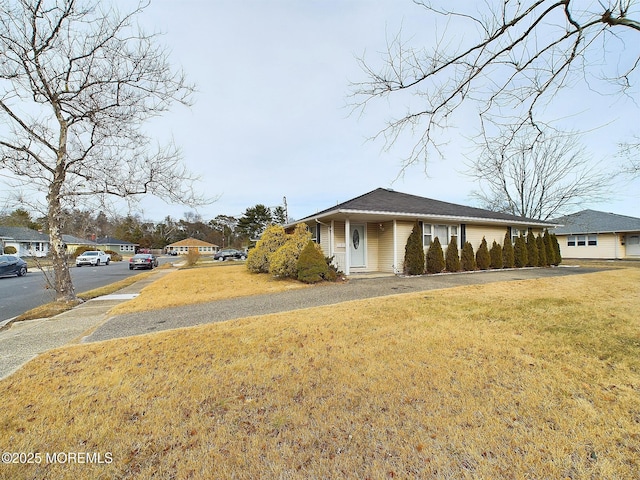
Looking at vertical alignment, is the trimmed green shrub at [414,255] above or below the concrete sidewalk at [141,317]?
above

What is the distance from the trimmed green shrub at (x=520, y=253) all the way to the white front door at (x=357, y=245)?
27.6ft

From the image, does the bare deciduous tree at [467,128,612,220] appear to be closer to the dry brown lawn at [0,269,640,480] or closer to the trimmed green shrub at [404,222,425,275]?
the trimmed green shrub at [404,222,425,275]

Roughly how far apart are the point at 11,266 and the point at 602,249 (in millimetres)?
43455

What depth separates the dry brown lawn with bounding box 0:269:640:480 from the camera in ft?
6.47

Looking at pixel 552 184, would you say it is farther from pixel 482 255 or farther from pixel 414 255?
pixel 414 255

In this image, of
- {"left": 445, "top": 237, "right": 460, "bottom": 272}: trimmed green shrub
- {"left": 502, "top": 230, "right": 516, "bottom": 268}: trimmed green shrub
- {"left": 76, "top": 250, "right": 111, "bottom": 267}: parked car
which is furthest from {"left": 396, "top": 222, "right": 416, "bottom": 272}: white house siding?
{"left": 76, "top": 250, "right": 111, "bottom": 267}: parked car

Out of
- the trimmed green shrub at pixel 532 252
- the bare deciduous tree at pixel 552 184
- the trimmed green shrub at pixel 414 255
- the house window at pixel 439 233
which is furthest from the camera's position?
the bare deciduous tree at pixel 552 184

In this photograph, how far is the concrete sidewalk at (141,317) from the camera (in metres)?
4.83

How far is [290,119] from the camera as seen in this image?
497 inches

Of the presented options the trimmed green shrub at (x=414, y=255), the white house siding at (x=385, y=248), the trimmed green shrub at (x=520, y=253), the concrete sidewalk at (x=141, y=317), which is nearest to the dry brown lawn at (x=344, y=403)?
the concrete sidewalk at (x=141, y=317)

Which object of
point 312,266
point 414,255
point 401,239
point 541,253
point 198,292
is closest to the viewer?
point 198,292

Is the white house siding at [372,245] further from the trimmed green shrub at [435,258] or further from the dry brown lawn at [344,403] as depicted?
the dry brown lawn at [344,403]

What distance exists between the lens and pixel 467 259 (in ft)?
43.7

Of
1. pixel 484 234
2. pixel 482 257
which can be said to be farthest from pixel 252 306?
pixel 484 234
